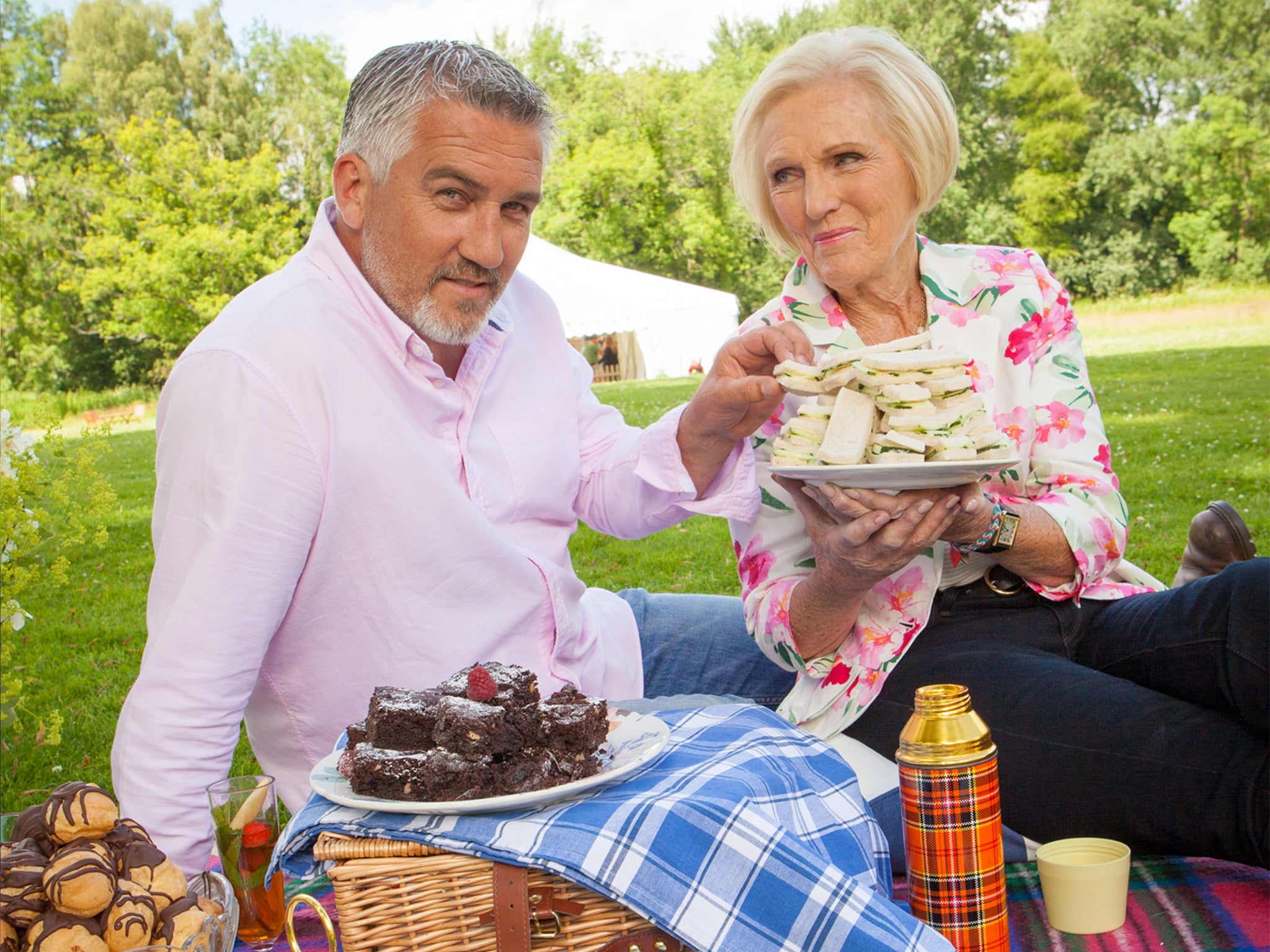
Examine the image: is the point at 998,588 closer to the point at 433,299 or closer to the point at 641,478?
the point at 641,478

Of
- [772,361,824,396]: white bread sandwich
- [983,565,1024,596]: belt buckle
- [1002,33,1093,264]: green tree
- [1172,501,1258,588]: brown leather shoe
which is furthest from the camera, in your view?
[1002,33,1093,264]: green tree

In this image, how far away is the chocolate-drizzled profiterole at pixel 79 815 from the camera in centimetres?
150

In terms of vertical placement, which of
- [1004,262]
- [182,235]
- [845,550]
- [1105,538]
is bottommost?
[1105,538]

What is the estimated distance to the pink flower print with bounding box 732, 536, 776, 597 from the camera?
272 cm

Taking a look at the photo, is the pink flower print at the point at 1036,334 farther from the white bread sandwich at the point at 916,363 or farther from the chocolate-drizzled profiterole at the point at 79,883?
the chocolate-drizzled profiterole at the point at 79,883

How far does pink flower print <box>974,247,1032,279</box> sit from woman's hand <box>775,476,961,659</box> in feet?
2.88

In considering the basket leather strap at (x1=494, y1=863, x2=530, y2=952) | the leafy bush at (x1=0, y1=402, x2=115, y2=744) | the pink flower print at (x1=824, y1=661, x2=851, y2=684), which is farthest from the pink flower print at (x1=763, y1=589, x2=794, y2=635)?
the leafy bush at (x1=0, y1=402, x2=115, y2=744)

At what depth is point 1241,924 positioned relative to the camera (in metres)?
2.07

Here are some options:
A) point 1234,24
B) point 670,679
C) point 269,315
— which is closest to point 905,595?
point 670,679

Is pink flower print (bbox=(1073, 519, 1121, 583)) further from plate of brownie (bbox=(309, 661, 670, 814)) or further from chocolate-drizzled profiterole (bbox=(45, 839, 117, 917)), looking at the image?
chocolate-drizzled profiterole (bbox=(45, 839, 117, 917))

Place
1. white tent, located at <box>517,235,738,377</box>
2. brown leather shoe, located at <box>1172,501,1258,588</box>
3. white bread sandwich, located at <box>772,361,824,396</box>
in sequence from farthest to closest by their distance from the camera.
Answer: white tent, located at <box>517,235,738,377</box> < brown leather shoe, located at <box>1172,501,1258,588</box> < white bread sandwich, located at <box>772,361,824,396</box>

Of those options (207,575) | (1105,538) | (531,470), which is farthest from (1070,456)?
(207,575)

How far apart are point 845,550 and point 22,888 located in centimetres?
151

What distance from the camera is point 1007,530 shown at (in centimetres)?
240
